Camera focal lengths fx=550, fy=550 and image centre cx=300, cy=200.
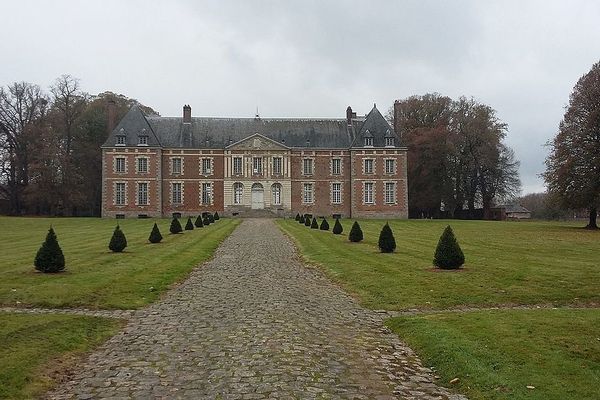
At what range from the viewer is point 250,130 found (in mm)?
55719

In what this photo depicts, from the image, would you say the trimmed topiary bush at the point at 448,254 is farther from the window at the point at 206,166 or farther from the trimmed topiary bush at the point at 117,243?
the window at the point at 206,166

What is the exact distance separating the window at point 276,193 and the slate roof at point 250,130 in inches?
171

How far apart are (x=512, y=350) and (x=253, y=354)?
317 cm

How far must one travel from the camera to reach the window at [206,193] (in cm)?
5362

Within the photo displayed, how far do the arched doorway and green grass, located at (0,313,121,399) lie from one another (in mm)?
45537

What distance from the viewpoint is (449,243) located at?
14297 millimetres

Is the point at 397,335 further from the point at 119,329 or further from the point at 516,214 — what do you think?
the point at 516,214

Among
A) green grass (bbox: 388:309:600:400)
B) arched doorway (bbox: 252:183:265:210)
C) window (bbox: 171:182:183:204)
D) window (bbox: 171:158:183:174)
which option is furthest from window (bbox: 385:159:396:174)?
green grass (bbox: 388:309:600:400)

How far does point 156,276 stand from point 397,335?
716 cm

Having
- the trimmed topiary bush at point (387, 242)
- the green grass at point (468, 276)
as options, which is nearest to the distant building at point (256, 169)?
the green grass at point (468, 276)

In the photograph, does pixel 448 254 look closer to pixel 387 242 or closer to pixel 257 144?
pixel 387 242

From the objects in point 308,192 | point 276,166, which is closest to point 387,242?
→ point 308,192

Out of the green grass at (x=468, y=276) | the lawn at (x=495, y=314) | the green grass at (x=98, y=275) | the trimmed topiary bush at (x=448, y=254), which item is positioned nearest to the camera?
the lawn at (x=495, y=314)

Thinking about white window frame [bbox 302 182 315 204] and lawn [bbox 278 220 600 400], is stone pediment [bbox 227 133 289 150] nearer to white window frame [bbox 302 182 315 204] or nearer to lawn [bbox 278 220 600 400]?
white window frame [bbox 302 182 315 204]
